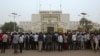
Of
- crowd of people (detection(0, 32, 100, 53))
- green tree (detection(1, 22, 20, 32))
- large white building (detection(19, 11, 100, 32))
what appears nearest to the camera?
crowd of people (detection(0, 32, 100, 53))

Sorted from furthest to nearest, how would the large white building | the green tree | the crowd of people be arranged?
Answer: the green tree < the large white building < the crowd of people

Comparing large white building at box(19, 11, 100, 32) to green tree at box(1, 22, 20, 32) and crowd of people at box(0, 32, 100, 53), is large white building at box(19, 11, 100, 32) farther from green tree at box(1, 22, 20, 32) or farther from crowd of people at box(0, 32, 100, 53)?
crowd of people at box(0, 32, 100, 53)

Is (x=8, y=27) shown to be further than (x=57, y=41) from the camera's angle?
Yes

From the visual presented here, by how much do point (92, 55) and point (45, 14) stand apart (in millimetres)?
76754

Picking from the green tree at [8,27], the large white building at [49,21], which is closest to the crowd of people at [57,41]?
the large white building at [49,21]

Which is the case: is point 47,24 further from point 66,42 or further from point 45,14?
point 66,42

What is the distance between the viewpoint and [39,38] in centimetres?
2061

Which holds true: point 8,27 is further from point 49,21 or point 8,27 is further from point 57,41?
point 57,41

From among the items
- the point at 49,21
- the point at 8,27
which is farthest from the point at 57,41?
the point at 8,27

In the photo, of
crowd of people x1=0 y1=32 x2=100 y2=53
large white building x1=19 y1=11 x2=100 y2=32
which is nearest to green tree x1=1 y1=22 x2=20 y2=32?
large white building x1=19 y1=11 x2=100 y2=32

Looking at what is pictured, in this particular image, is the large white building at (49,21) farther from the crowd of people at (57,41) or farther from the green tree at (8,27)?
the crowd of people at (57,41)

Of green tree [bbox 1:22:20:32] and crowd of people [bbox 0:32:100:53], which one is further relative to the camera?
green tree [bbox 1:22:20:32]

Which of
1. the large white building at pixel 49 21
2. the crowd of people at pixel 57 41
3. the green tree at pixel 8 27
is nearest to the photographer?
the crowd of people at pixel 57 41

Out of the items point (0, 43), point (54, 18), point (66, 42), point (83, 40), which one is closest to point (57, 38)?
point (66, 42)
